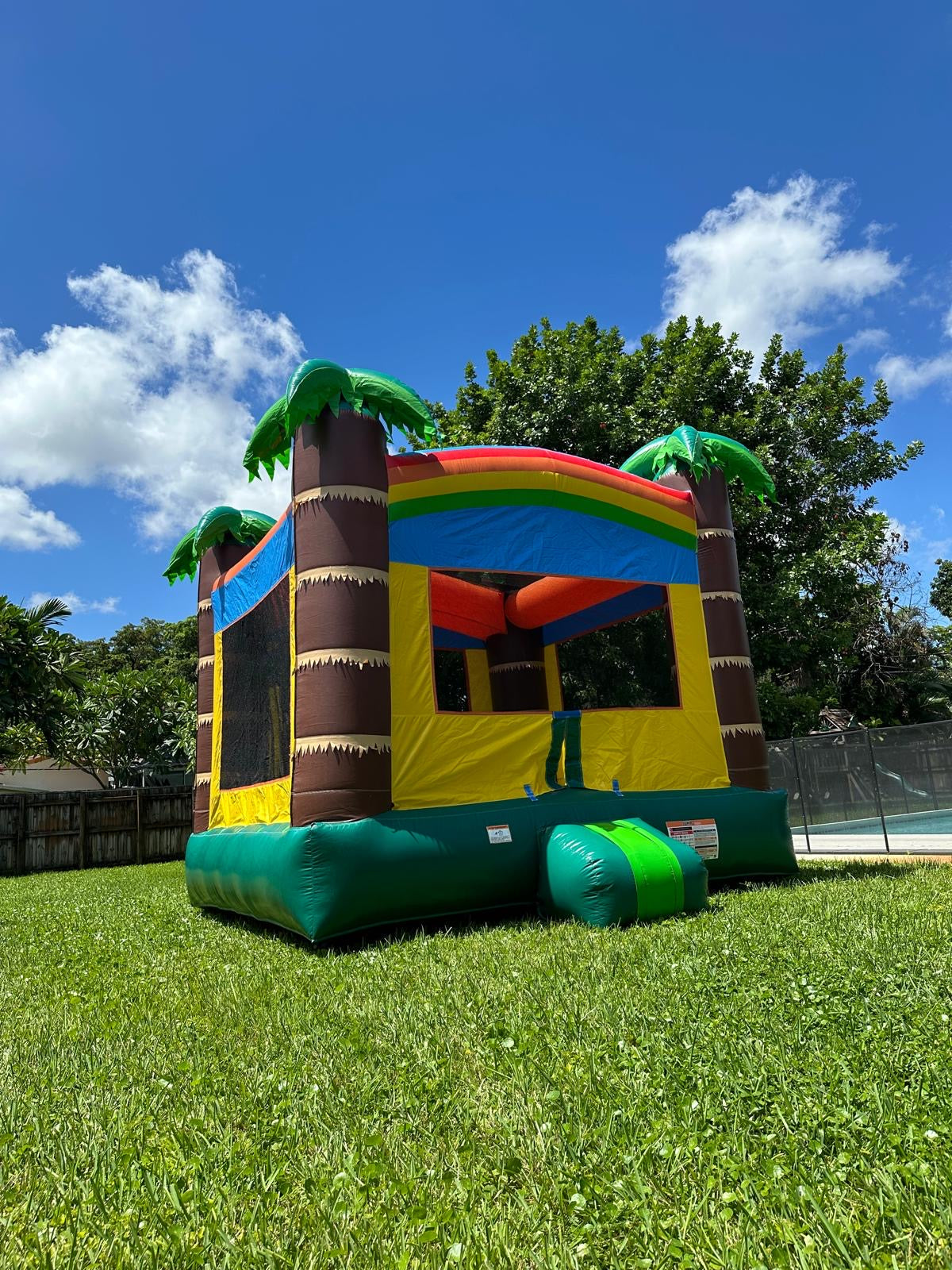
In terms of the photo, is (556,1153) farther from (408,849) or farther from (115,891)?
(115,891)

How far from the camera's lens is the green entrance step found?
5.56 meters

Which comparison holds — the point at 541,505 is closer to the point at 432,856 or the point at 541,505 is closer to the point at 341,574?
the point at 341,574

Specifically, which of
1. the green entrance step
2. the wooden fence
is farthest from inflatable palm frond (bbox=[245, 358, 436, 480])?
the wooden fence

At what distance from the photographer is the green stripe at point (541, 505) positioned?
690 cm

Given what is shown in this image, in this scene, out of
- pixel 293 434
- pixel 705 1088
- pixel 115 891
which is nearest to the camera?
pixel 705 1088

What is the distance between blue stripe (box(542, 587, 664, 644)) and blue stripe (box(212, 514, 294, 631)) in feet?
12.2

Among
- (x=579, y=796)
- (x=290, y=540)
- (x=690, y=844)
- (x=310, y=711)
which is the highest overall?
(x=290, y=540)

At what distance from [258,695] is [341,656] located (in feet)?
7.00

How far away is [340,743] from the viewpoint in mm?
5898

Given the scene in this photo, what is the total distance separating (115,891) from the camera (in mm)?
10602

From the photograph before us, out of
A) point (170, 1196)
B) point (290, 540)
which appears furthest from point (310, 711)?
point (170, 1196)

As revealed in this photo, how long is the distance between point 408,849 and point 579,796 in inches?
67.3

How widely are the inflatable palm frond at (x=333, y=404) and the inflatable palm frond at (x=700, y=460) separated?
9.44 feet

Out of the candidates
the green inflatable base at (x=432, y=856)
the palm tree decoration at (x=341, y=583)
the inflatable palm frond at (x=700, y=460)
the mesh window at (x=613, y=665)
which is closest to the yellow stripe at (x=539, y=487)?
the palm tree decoration at (x=341, y=583)
